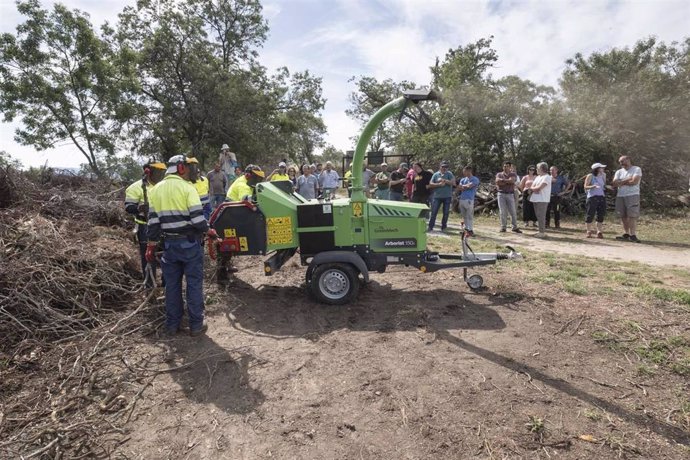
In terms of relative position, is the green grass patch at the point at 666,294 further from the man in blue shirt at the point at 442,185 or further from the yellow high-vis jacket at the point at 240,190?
the yellow high-vis jacket at the point at 240,190

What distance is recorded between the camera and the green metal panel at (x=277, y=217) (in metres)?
5.20

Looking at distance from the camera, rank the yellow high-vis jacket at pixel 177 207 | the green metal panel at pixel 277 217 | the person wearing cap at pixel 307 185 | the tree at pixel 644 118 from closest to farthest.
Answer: the yellow high-vis jacket at pixel 177 207
the green metal panel at pixel 277 217
the person wearing cap at pixel 307 185
the tree at pixel 644 118

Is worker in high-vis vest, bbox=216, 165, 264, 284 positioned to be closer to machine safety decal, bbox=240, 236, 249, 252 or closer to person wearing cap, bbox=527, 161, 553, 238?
machine safety decal, bbox=240, 236, 249, 252

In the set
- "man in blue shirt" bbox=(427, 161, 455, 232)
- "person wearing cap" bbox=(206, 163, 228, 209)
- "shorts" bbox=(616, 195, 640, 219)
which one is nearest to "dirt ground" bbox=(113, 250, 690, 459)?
"shorts" bbox=(616, 195, 640, 219)

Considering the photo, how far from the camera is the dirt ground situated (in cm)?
263

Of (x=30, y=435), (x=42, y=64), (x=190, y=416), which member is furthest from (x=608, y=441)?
(x=42, y=64)

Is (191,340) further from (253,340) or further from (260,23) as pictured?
(260,23)

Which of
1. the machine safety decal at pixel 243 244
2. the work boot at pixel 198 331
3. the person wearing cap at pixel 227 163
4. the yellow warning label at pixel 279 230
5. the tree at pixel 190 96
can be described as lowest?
the work boot at pixel 198 331

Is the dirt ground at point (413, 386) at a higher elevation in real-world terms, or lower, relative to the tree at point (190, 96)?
lower

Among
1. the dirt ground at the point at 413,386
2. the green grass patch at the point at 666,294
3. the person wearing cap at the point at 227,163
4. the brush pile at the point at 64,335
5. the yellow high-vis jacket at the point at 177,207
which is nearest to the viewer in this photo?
the dirt ground at the point at 413,386

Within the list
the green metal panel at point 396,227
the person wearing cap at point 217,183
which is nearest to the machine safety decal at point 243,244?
the green metal panel at point 396,227

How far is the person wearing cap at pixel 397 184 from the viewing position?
33.1 ft

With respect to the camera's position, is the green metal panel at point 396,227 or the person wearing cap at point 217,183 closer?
the green metal panel at point 396,227

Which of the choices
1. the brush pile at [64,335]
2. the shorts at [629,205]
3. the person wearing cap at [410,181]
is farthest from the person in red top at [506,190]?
the brush pile at [64,335]
